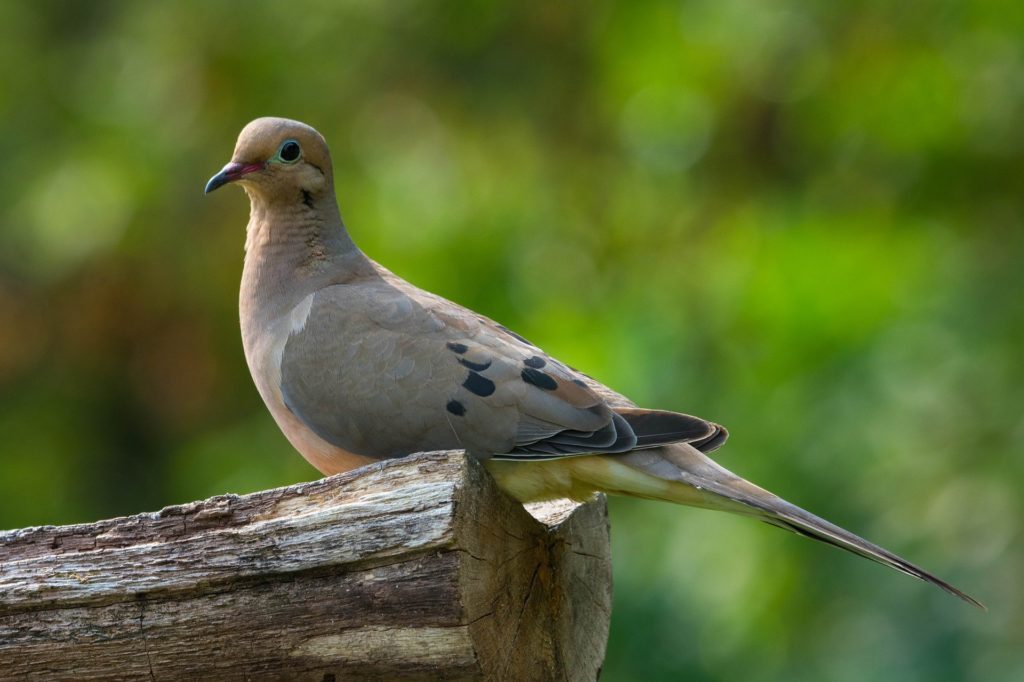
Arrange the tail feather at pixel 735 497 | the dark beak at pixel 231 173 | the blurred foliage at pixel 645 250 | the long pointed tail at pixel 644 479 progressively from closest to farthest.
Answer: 1. the tail feather at pixel 735 497
2. the long pointed tail at pixel 644 479
3. the dark beak at pixel 231 173
4. the blurred foliage at pixel 645 250

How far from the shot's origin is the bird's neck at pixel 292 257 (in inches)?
147

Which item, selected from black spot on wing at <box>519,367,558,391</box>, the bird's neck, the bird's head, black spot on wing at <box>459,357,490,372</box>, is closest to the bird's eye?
the bird's head

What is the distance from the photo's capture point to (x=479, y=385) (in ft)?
10.7

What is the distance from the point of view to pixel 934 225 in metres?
6.89

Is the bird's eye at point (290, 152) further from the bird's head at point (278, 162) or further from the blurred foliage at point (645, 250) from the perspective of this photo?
the blurred foliage at point (645, 250)

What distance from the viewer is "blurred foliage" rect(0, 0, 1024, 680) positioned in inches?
217

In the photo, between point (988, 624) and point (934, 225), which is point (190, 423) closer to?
point (934, 225)

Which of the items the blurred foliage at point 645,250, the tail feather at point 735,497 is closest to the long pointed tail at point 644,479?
the tail feather at point 735,497

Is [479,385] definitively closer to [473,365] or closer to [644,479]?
[473,365]

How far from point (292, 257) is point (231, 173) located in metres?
0.28

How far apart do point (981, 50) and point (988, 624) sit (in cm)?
321

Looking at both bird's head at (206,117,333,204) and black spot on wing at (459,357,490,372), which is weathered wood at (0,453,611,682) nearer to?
black spot on wing at (459,357,490,372)

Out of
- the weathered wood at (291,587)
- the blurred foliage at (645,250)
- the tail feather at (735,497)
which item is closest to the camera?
the weathered wood at (291,587)

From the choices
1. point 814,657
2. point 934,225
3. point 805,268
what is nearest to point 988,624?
point 814,657
